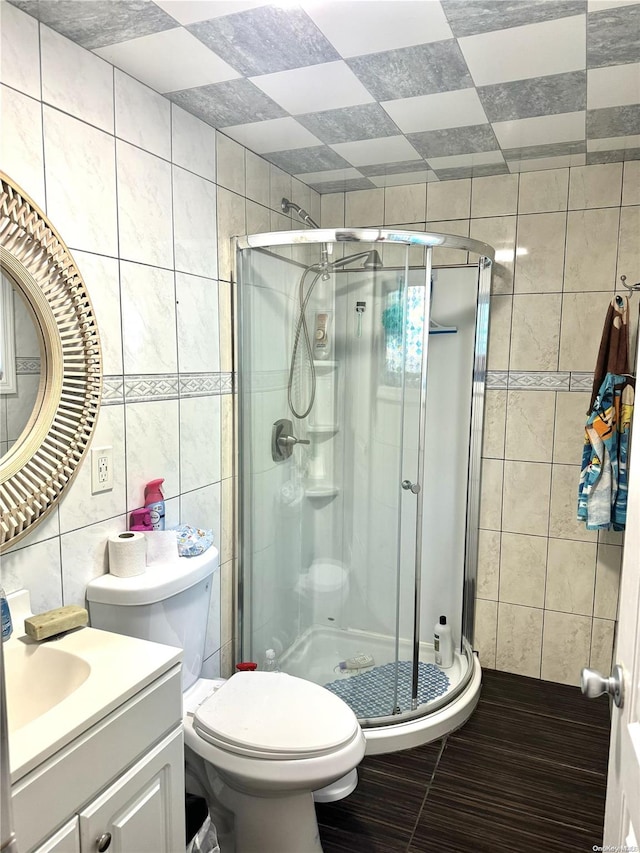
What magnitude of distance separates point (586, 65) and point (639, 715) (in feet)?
5.40

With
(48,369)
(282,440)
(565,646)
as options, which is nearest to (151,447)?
(48,369)

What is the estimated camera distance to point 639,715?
0.88m

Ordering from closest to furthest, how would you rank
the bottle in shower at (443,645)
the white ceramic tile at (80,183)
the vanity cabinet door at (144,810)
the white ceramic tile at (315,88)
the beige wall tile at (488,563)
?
the vanity cabinet door at (144,810) → the white ceramic tile at (80,183) → the white ceramic tile at (315,88) → the bottle in shower at (443,645) → the beige wall tile at (488,563)

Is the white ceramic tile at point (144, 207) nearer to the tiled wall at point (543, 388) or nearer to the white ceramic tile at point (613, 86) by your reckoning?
the tiled wall at point (543, 388)

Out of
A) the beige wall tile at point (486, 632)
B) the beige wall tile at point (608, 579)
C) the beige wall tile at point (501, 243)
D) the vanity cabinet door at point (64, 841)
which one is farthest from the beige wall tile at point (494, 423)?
the vanity cabinet door at point (64, 841)

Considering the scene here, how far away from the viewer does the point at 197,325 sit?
2070 mm

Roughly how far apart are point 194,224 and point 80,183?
0.52 metres

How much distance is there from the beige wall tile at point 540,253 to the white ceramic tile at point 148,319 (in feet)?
5.12

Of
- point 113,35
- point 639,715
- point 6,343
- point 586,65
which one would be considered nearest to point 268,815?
point 639,715

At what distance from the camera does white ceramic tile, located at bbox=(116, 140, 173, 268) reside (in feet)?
5.58

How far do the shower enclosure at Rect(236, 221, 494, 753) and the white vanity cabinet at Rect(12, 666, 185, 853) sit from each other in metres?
1.03

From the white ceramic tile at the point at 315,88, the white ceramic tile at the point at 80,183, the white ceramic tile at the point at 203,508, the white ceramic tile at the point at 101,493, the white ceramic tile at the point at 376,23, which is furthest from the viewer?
the white ceramic tile at the point at 203,508

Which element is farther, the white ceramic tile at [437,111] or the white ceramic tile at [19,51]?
the white ceramic tile at [437,111]

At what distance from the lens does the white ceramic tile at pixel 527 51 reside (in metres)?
1.45
